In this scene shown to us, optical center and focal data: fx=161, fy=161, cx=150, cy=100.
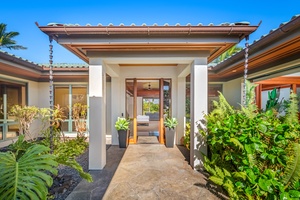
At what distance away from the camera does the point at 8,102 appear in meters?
7.13

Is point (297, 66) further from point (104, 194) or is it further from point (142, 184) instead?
point (104, 194)

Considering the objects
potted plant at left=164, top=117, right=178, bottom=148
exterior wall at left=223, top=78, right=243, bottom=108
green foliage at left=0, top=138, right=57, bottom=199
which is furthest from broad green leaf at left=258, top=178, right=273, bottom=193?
exterior wall at left=223, top=78, right=243, bottom=108

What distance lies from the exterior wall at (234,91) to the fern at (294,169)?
5277mm

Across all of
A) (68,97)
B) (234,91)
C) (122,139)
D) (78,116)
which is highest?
(234,91)

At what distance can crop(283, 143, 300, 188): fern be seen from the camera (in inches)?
90.0

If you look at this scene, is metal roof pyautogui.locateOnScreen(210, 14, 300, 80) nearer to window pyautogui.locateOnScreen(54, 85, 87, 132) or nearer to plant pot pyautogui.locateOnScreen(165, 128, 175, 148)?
plant pot pyautogui.locateOnScreen(165, 128, 175, 148)

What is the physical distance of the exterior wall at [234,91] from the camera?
759cm

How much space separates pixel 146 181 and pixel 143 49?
3500mm

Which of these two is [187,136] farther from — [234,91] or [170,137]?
[234,91]

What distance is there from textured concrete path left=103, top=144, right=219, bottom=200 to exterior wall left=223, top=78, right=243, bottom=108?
4167mm

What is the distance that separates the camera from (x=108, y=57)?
4.72 meters

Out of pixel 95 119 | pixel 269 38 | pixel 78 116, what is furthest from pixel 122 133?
pixel 269 38

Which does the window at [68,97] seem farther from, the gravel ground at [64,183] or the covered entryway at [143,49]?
the gravel ground at [64,183]

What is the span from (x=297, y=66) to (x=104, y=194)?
6431mm
